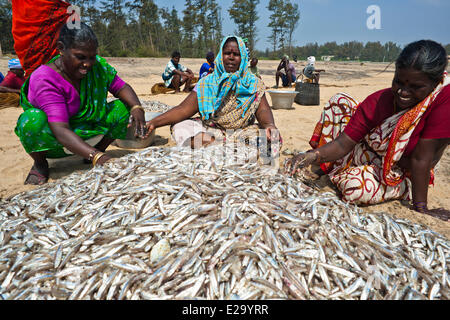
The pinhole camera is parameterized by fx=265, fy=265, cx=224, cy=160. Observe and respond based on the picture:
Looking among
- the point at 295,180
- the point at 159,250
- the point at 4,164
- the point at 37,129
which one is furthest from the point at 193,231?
the point at 4,164

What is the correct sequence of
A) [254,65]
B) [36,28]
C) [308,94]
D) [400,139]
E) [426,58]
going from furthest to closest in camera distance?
[254,65]
[308,94]
[36,28]
[400,139]
[426,58]

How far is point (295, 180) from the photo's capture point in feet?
8.05

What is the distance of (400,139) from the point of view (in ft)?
7.88

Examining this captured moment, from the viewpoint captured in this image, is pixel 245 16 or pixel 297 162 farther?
pixel 245 16

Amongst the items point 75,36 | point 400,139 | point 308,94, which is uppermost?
point 75,36

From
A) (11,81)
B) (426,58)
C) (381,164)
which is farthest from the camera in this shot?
(11,81)

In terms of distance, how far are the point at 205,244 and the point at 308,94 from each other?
7.47m

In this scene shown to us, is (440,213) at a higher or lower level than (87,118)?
lower

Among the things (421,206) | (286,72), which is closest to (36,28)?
(421,206)

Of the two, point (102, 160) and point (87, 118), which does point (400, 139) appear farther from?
point (87, 118)

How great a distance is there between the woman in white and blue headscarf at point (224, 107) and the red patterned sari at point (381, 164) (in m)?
0.93

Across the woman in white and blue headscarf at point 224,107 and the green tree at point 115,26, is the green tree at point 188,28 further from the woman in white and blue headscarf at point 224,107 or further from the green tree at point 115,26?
the woman in white and blue headscarf at point 224,107

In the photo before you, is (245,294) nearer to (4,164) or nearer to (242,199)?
(242,199)
